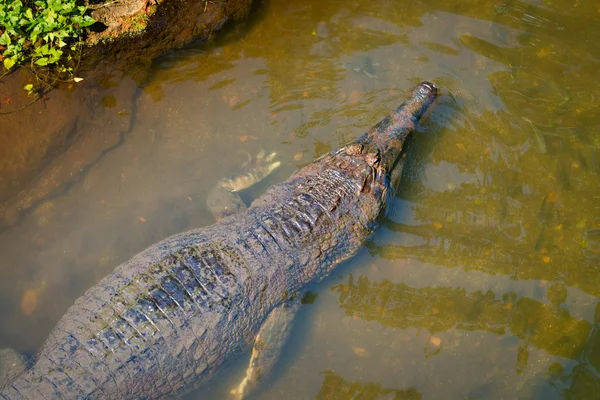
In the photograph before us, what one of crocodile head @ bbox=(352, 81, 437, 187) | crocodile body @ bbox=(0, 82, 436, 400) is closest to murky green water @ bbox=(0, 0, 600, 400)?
crocodile head @ bbox=(352, 81, 437, 187)

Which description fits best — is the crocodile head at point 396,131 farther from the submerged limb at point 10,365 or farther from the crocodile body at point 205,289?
the submerged limb at point 10,365

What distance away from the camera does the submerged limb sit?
4.41m

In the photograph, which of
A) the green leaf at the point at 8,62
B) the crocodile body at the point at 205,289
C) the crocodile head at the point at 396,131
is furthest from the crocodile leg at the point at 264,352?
the green leaf at the point at 8,62

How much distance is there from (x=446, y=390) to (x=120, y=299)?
3.32m

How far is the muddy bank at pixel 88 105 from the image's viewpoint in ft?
18.0

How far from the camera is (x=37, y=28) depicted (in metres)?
5.53

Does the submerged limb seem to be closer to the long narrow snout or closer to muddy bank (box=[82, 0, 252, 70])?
muddy bank (box=[82, 0, 252, 70])

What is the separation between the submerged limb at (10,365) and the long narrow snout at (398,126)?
4290mm

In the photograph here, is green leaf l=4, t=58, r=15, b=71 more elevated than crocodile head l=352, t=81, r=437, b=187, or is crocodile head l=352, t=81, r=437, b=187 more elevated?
green leaf l=4, t=58, r=15, b=71

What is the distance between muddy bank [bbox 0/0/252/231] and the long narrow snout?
2432mm

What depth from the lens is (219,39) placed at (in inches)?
260

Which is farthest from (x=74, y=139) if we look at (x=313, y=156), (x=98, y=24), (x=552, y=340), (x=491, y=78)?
(x=552, y=340)

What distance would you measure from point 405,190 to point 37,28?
4.63m

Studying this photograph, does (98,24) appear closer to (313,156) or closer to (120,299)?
(313,156)
